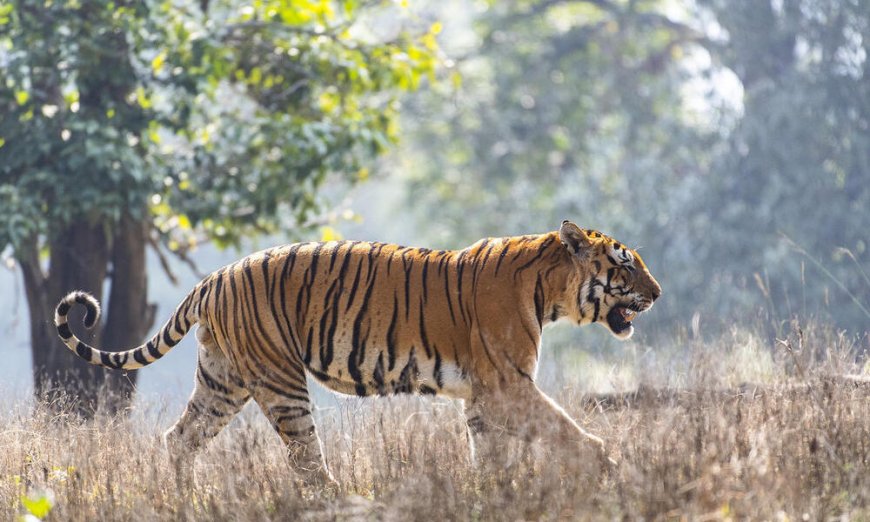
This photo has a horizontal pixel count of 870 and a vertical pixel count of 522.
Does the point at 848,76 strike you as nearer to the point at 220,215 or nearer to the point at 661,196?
the point at 661,196

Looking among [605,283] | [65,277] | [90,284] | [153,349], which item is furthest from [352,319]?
[65,277]

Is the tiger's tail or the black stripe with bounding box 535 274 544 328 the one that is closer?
the black stripe with bounding box 535 274 544 328

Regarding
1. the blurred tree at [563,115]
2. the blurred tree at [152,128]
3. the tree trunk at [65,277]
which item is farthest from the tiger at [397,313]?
the blurred tree at [563,115]

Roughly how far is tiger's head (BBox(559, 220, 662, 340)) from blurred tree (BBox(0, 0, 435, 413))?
5048mm

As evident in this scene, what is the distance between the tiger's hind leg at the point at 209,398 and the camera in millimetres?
7715

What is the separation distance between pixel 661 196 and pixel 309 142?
51.5 feet

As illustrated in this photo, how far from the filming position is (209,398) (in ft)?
25.5

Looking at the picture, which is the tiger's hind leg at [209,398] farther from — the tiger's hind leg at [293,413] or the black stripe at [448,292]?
the black stripe at [448,292]

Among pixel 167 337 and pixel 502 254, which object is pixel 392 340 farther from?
pixel 167 337

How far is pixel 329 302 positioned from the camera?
291 inches

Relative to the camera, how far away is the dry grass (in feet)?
17.1

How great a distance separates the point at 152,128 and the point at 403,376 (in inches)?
231

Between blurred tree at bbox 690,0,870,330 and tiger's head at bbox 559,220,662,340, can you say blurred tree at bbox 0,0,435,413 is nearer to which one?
tiger's head at bbox 559,220,662,340

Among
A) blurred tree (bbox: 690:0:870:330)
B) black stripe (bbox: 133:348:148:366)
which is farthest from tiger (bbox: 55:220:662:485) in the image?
blurred tree (bbox: 690:0:870:330)
